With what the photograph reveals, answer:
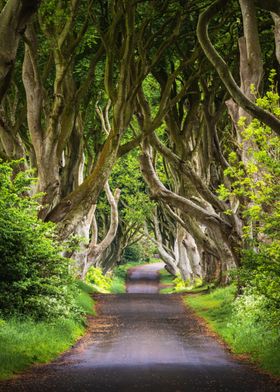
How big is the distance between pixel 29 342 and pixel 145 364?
2.38 meters

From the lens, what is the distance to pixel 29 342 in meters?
11.9

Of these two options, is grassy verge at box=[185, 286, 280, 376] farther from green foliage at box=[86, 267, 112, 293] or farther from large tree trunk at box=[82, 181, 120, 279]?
green foliage at box=[86, 267, 112, 293]

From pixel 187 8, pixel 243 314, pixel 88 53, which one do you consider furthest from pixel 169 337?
pixel 88 53

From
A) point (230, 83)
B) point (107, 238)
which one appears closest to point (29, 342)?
point (230, 83)

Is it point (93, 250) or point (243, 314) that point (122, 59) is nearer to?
point (243, 314)

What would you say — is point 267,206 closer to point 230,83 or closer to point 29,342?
point 230,83

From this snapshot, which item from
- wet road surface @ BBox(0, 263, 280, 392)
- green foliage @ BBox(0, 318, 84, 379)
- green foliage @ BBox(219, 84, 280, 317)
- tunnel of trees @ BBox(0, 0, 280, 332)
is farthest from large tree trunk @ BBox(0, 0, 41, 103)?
green foliage @ BBox(219, 84, 280, 317)

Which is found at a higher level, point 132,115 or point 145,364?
point 132,115

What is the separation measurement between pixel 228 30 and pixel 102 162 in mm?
6254

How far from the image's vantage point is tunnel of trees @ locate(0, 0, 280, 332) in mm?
11781

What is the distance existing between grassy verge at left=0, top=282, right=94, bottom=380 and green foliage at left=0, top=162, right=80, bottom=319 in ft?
1.30

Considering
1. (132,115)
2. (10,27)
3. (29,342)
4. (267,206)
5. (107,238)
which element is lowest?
(29,342)

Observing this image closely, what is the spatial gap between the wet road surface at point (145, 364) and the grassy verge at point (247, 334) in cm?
38

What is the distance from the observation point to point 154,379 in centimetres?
978
